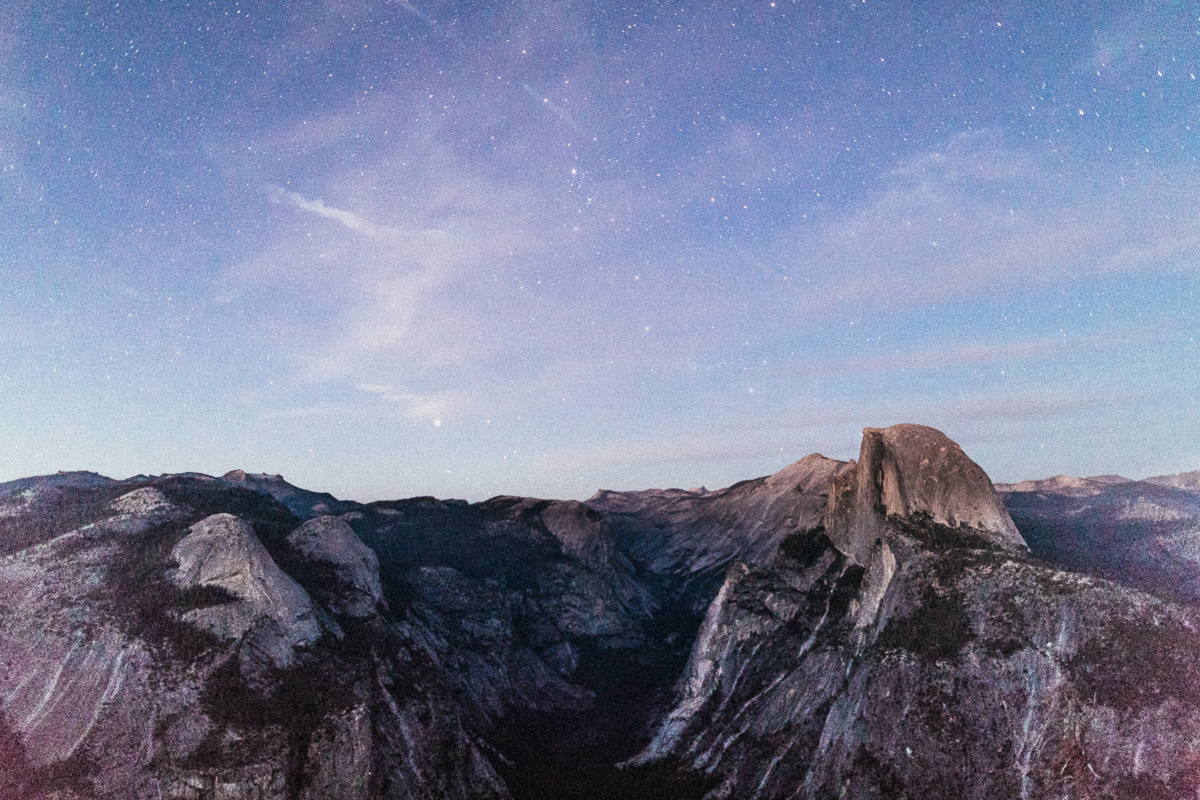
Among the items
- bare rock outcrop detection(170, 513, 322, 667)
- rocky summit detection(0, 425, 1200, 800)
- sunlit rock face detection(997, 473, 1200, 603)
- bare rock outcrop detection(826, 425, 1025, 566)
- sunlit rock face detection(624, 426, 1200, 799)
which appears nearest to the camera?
sunlit rock face detection(624, 426, 1200, 799)

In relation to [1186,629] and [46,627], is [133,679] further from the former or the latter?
[1186,629]

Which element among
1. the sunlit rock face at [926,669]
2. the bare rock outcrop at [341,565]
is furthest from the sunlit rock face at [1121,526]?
the bare rock outcrop at [341,565]

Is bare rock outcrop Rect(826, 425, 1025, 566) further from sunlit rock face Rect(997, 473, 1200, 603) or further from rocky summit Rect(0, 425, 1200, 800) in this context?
sunlit rock face Rect(997, 473, 1200, 603)

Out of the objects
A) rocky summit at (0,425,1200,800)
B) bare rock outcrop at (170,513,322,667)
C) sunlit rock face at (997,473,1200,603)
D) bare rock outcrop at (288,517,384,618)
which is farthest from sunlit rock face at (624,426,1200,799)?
bare rock outcrop at (170,513,322,667)

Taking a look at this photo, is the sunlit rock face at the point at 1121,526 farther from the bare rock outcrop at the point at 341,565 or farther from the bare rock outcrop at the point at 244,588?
the bare rock outcrop at the point at 341,565

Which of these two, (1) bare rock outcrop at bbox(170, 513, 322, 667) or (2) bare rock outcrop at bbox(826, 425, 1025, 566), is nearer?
(1) bare rock outcrop at bbox(170, 513, 322, 667)

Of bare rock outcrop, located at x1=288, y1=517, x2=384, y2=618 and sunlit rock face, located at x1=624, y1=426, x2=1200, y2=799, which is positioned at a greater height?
bare rock outcrop, located at x1=288, y1=517, x2=384, y2=618

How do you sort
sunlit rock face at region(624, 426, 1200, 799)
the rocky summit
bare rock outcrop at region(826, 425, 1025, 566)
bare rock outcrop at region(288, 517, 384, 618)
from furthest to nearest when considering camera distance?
1. bare rock outcrop at region(288, 517, 384, 618)
2. bare rock outcrop at region(826, 425, 1025, 566)
3. the rocky summit
4. sunlit rock face at region(624, 426, 1200, 799)

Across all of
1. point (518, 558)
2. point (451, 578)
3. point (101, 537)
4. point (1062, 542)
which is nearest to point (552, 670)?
point (451, 578)

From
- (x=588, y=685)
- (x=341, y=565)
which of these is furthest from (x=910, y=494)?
(x=341, y=565)
